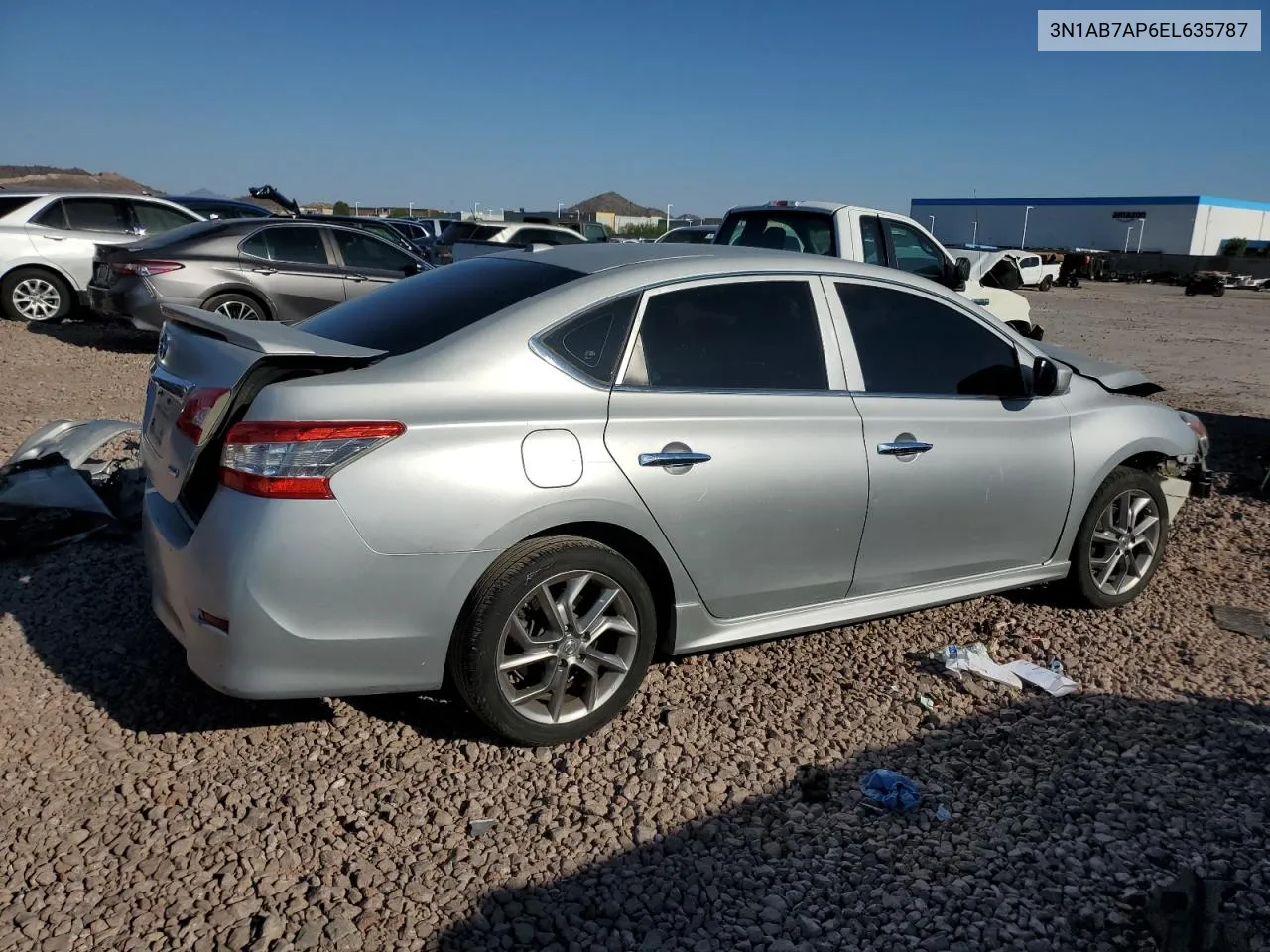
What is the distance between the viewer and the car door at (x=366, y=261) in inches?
436

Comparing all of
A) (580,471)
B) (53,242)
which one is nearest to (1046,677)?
(580,471)

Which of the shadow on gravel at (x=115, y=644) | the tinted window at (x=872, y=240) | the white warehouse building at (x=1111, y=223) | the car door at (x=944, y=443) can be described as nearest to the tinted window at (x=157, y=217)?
the tinted window at (x=872, y=240)

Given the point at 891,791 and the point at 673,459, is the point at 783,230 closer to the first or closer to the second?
the point at 673,459

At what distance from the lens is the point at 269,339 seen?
3355 mm

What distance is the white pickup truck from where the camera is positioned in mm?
8664

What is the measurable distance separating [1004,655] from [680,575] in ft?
5.92

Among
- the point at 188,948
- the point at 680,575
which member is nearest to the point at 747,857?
the point at 680,575

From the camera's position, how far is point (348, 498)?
3.05 meters

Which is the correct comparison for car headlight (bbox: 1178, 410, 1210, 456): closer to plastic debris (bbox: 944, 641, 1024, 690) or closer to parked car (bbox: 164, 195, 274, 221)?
plastic debris (bbox: 944, 641, 1024, 690)

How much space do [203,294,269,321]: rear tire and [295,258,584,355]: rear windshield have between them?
22.0 ft

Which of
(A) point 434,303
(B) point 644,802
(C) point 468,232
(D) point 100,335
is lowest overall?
(B) point 644,802

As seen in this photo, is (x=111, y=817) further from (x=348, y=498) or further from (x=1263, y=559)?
(x=1263, y=559)

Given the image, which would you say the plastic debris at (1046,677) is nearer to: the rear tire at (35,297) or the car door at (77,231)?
the car door at (77,231)

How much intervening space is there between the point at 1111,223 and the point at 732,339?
68947 mm
